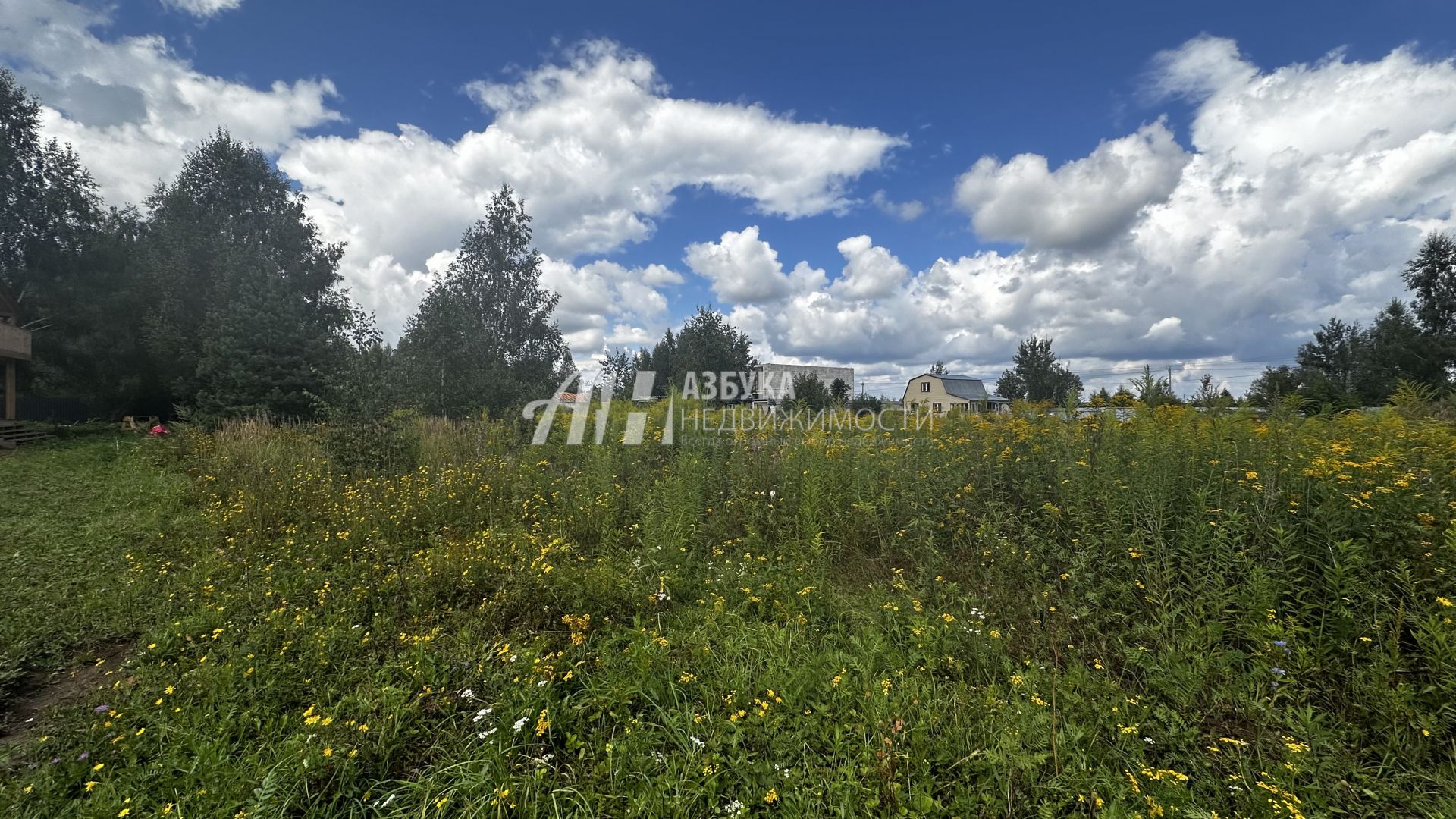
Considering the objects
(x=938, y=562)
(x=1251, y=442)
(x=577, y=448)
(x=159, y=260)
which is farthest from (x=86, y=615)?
(x=159, y=260)

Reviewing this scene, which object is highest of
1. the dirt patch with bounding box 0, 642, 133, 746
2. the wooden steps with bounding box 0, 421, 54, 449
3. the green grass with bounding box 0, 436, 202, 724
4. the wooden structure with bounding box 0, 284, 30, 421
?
the wooden structure with bounding box 0, 284, 30, 421

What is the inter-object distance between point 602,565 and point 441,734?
51.6 inches

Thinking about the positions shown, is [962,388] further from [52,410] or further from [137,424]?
[52,410]

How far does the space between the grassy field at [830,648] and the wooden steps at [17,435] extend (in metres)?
12.8

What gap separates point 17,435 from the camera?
40.2 feet

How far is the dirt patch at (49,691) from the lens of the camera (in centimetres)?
240

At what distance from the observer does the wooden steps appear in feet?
38.6

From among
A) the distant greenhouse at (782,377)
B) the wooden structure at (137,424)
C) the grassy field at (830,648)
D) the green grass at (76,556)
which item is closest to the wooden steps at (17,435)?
the wooden structure at (137,424)

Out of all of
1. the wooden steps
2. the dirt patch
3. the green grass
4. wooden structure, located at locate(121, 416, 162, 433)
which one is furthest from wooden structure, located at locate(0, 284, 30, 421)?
the dirt patch

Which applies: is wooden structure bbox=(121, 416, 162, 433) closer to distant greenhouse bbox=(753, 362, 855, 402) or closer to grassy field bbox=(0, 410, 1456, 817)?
grassy field bbox=(0, 410, 1456, 817)

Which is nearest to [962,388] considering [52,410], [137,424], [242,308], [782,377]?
[782,377]

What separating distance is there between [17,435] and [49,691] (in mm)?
16625

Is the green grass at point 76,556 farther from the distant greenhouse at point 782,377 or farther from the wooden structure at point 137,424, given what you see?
the distant greenhouse at point 782,377

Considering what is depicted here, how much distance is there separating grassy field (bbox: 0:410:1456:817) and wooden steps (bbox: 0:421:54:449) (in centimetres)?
1281
